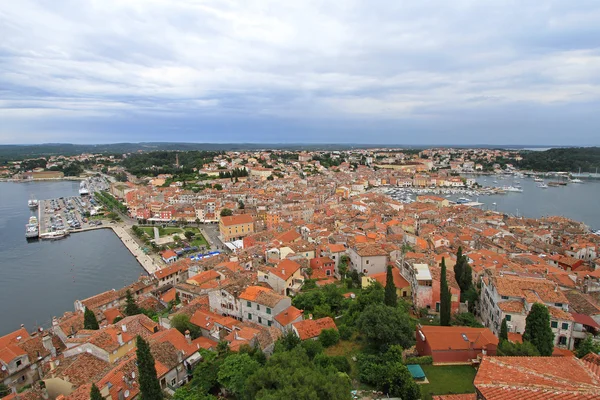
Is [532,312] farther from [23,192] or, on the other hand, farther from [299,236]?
[23,192]

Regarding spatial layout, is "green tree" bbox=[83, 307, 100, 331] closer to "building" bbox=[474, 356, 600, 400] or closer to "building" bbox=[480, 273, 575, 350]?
"building" bbox=[474, 356, 600, 400]

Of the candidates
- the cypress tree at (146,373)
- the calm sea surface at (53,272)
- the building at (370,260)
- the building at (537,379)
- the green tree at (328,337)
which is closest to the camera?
the building at (537,379)

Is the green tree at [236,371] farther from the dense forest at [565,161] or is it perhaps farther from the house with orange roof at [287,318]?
the dense forest at [565,161]

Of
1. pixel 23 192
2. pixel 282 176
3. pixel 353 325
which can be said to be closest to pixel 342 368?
pixel 353 325

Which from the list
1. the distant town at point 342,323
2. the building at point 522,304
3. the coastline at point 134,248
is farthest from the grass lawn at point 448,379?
the coastline at point 134,248

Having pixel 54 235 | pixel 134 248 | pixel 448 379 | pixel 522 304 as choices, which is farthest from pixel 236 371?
pixel 54 235
